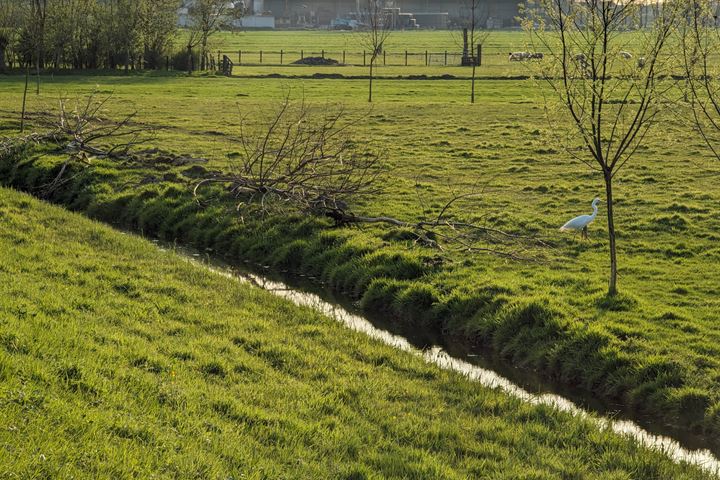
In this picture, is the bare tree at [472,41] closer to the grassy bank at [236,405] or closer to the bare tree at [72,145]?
the bare tree at [72,145]

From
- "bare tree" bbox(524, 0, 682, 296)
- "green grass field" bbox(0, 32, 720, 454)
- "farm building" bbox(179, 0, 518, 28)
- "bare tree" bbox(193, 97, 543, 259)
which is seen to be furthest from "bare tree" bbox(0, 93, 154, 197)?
"farm building" bbox(179, 0, 518, 28)

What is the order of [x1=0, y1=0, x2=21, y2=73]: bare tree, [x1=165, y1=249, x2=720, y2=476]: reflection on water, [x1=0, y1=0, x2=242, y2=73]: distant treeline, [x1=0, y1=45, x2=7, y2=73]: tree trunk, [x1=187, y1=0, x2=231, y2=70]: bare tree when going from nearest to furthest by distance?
[x1=165, y1=249, x2=720, y2=476]: reflection on water < [x1=0, y1=0, x2=21, y2=73]: bare tree < [x1=0, y1=0, x2=242, y2=73]: distant treeline < [x1=0, y1=45, x2=7, y2=73]: tree trunk < [x1=187, y1=0, x2=231, y2=70]: bare tree

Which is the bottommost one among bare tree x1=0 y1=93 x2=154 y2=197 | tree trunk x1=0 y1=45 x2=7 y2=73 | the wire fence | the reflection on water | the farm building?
the reflection on water

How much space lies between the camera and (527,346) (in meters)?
11.1

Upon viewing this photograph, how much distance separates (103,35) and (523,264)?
4929cm

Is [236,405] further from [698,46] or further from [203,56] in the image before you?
[203,56]

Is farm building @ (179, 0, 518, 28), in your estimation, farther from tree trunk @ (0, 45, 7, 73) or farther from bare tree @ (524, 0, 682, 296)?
bare tree @ (524, 0, 682, 296)

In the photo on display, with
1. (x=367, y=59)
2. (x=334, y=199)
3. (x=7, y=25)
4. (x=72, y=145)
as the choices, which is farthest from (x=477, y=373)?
(x=367, y=59)

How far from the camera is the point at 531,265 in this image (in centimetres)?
1401

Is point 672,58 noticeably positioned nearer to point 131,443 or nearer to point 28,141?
point 131,443

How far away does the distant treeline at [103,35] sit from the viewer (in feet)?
173

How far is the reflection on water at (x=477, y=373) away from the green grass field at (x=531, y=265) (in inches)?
19.2

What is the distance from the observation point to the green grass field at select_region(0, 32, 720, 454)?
1038 centimetres

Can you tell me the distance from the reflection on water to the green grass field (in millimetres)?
487
